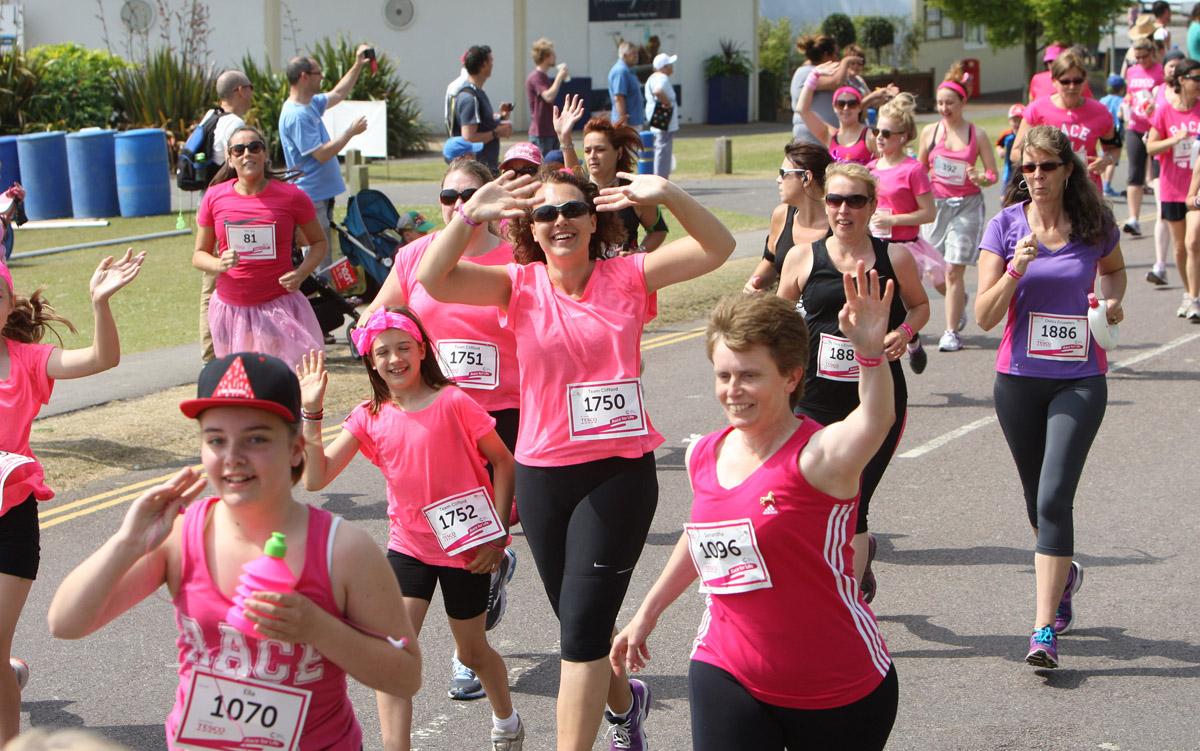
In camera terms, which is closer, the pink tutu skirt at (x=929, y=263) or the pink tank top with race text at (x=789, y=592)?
the pink tank top with race text at (x=789, y=592)

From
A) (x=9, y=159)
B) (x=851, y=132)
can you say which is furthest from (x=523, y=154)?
(x=9, y=159)

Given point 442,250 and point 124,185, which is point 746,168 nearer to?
point 124,185

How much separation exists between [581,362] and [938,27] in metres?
49.9

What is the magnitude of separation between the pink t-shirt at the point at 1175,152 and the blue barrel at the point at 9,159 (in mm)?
15481

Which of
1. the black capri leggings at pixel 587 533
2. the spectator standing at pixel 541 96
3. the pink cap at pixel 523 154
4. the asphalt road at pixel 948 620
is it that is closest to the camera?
the black capri leggings at pixel 587 533

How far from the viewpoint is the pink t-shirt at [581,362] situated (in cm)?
483

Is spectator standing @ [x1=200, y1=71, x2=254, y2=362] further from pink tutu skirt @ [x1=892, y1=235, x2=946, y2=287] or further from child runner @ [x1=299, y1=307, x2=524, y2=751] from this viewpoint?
child runner @ [x1=299, y1=307, x2=524, y2=751]

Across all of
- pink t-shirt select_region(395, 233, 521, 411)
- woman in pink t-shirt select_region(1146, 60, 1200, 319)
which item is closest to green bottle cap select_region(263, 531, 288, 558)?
pink t-shirt select_region(395, 233, 521, 411)

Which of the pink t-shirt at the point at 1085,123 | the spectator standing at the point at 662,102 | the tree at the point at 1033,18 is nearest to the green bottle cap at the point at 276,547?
the pink t-shirt at the point at 1085,123

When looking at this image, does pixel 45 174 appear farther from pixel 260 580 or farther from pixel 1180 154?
pixel 260 580

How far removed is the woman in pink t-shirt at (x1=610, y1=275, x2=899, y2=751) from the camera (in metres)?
3.75

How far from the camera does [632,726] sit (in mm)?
5141

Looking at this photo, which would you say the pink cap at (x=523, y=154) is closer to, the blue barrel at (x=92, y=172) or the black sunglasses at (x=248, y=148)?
the black sunglasses at (x=248, y=148)

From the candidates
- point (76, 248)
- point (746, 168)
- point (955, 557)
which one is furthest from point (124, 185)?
point (955, 557)
